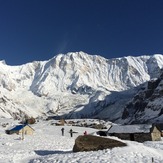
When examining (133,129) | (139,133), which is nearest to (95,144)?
(139,133)

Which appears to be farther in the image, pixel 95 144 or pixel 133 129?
pixel 133 129

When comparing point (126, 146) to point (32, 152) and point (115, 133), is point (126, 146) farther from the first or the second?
point (115, 133)

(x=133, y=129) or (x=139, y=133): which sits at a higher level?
(x=133, y=129)

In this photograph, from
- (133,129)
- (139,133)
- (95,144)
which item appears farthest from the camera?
(133,129)

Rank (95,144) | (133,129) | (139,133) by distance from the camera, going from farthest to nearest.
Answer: (133,129) < (139,133) < (95,144)

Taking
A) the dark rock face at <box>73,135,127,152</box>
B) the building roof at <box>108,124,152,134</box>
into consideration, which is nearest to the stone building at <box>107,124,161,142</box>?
the building roof at <box>108,124,152,134</box>

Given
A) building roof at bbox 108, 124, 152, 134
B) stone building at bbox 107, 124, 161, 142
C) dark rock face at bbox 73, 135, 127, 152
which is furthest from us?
building roof at bbox 108, 124, 152, 134

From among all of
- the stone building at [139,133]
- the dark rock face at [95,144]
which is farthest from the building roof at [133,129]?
the dark rock face at [95,144]

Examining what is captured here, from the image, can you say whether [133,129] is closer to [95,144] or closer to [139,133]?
[139,133]

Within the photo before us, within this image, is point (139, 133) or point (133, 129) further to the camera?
point (133, 129)

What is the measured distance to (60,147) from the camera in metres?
41.1

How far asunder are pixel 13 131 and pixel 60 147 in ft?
132

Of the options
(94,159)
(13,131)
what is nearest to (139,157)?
(94,159)

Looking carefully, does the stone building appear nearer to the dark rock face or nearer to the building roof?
the building roof
